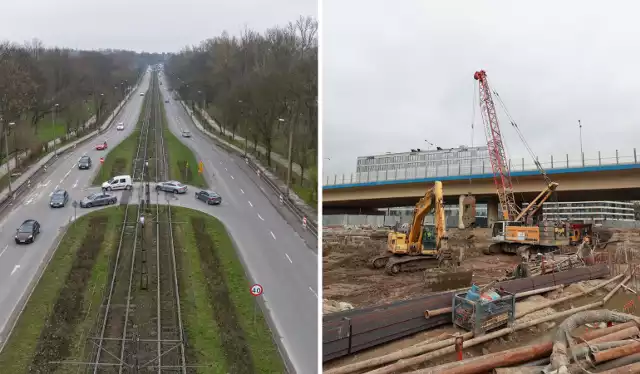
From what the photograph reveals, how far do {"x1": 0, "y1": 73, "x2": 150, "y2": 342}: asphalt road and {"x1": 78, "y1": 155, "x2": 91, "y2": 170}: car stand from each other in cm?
3

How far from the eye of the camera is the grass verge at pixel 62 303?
287 cm

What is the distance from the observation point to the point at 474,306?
3232 millimetres

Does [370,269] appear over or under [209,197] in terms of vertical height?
under

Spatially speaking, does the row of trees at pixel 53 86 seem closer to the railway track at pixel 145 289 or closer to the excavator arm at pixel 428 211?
the railway track at pixel 145 289

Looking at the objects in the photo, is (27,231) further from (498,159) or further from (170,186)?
(498,159)

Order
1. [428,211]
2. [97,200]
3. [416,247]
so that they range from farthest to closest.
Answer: [416,247]
[428,211]
[97,200]

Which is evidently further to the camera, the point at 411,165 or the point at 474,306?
the point at 411,165

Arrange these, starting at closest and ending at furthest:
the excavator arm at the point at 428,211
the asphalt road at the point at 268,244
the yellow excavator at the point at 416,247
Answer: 1. the asphalt road at the point at 268,244
2. the excavator arm at the point at 428,211
3. the yellow excavator at the point at 416,247

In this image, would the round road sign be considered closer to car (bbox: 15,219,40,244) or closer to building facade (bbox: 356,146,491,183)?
car (bbox: 15,219,40,244)

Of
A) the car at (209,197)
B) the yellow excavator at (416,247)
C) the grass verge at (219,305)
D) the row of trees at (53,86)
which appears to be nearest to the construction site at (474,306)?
the yellow excavator at (416,247)

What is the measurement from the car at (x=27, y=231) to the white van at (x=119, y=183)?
571mm

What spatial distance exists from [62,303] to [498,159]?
923 centimetres

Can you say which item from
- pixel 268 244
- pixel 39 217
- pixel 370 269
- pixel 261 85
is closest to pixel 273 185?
pixel 268 244

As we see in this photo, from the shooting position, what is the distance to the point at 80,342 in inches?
119
